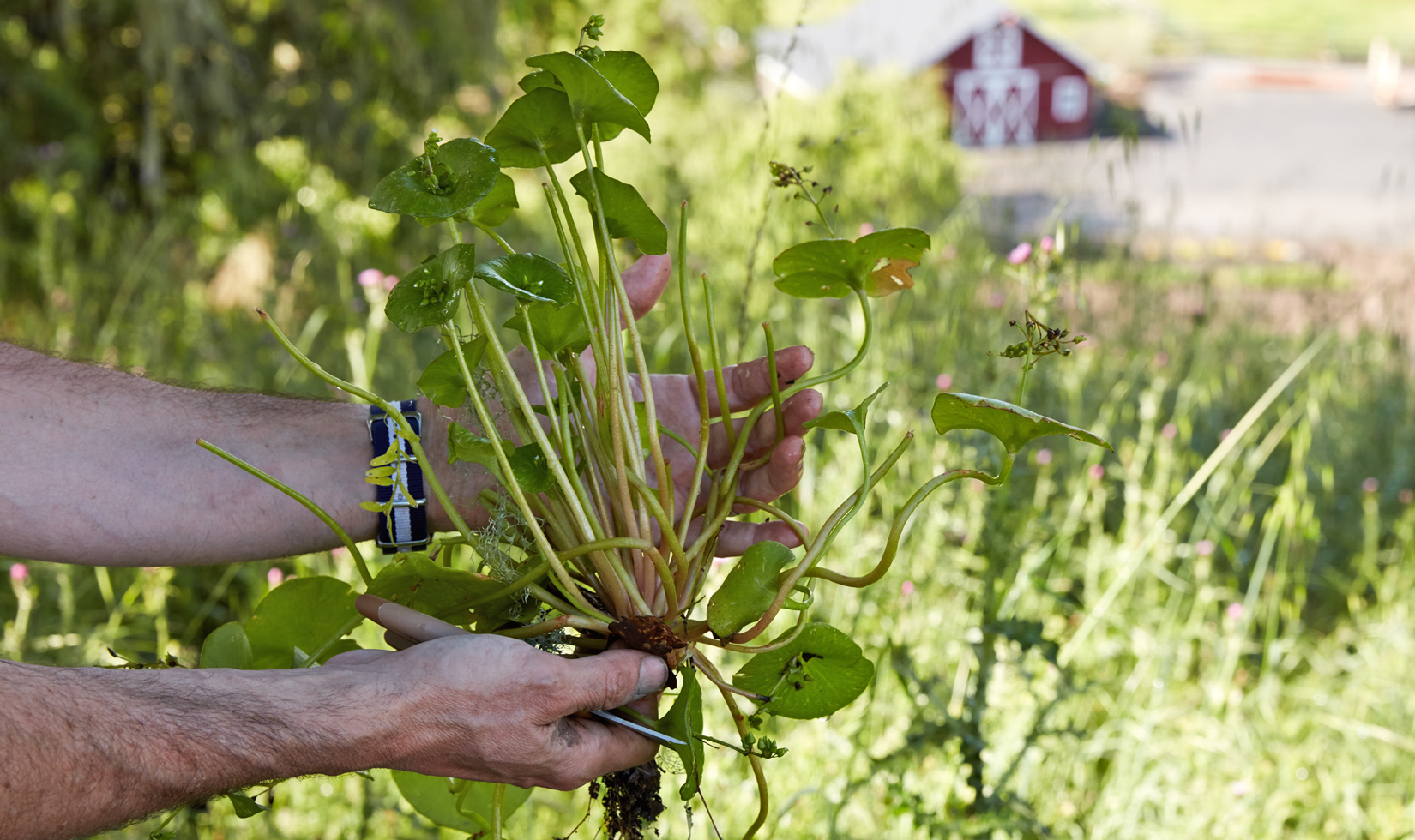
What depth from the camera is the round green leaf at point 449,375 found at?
2.49 feet

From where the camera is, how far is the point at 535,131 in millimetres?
750

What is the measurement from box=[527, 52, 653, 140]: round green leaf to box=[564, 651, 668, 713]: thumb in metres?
0.38

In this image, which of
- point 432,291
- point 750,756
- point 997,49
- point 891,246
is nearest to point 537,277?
point 432,291

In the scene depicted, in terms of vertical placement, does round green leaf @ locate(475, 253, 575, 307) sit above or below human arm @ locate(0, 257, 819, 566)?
above

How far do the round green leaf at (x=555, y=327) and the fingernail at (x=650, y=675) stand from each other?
0.89 feet

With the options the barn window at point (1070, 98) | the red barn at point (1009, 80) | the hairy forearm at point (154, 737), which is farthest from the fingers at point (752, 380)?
the barn window at point (1070, 98)

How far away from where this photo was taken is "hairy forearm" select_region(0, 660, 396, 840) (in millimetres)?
617

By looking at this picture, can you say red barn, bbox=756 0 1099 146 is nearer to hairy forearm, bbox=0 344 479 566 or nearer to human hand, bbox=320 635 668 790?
hairy forearm, bbox=0 344 479 566

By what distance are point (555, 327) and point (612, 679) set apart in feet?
0.95

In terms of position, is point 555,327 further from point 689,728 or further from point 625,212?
point 689,728

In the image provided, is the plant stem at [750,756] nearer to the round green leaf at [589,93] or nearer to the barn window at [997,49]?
the round green leaf at [589,93]

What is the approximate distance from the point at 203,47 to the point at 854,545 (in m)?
2.80

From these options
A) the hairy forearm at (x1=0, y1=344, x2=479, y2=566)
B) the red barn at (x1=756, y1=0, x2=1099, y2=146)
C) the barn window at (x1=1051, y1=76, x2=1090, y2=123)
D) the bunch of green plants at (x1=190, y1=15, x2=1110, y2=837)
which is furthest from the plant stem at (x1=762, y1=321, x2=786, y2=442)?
the barn window at (x1=1051, y1=76, x2=1090, y2=123)

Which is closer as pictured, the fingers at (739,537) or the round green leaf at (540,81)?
the round green leaf at (540,81)
